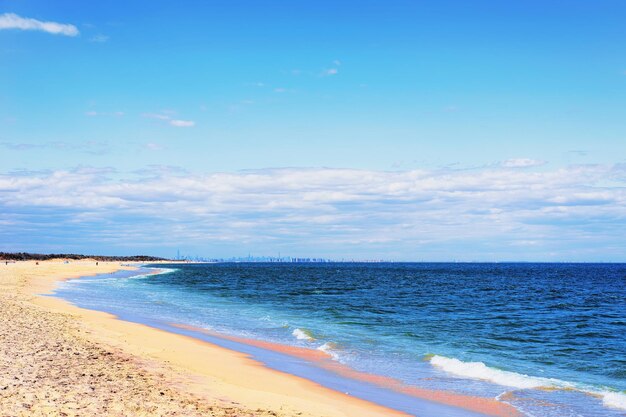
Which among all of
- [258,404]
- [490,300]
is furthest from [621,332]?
[258,404]

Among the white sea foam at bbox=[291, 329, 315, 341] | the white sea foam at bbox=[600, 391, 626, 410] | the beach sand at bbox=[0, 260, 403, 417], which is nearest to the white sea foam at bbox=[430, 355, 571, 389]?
the white sea foam at bbox=[600, 391, 626, 410]

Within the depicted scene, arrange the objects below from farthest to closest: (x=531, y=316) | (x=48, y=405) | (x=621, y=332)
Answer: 1. (x=531, y=316)
2. (x=621, y=332)
3. (x=48, y=405)

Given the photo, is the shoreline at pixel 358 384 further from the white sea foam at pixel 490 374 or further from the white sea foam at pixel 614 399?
the white sea foam at pixel 614 399

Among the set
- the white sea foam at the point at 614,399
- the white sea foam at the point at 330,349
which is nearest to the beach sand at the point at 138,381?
the white sea foam at the point at 330,349

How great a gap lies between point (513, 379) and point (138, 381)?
11.8m

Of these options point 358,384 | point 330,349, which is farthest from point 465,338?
point 358,384

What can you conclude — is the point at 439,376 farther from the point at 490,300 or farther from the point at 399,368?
the point at 490,300

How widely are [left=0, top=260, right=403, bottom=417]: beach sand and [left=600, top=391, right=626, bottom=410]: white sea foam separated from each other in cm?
651

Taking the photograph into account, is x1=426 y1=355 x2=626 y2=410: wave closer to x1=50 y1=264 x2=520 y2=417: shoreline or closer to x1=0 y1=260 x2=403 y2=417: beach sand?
x1=50 y1=264 x2=520 y2=417: shoreline

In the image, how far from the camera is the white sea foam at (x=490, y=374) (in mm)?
17828

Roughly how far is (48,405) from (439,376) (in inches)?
486

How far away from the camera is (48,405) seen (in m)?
10.9

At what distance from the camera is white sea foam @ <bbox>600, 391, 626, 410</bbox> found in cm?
1535

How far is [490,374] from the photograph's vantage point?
1914cm
